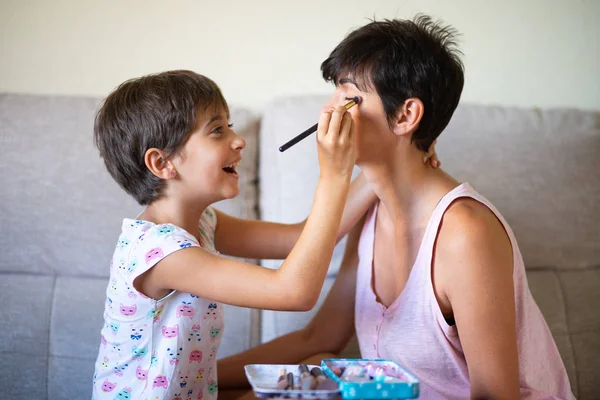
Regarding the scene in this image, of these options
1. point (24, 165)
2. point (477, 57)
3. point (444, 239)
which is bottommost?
point (444, 239)

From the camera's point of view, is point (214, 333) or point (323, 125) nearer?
point (323, 125)

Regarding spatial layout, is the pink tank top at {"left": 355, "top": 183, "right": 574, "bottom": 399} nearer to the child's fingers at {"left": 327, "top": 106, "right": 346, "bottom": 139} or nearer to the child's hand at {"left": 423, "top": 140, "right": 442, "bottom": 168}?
the child's hand at {"left": 423, "top": 140, "right": 442, "bottom": 168}

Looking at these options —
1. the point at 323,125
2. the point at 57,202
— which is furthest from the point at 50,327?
the point at 323,125

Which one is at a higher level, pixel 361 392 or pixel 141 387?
pixel 361 392

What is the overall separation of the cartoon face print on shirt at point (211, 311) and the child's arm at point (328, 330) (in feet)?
0.98

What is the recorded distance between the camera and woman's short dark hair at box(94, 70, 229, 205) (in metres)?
1.31

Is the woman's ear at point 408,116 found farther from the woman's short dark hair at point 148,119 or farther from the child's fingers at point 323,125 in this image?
the woman's short dark hair at point 148,119

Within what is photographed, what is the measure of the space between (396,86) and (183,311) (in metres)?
0.63

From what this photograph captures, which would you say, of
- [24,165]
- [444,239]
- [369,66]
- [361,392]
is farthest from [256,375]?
[24,165]

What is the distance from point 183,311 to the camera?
1.28 metres

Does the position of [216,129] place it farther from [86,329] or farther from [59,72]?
[59,72]

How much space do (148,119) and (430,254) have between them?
63 cm

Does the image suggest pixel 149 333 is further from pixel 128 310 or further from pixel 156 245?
pixel 156 245

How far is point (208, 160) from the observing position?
1.32 metres
